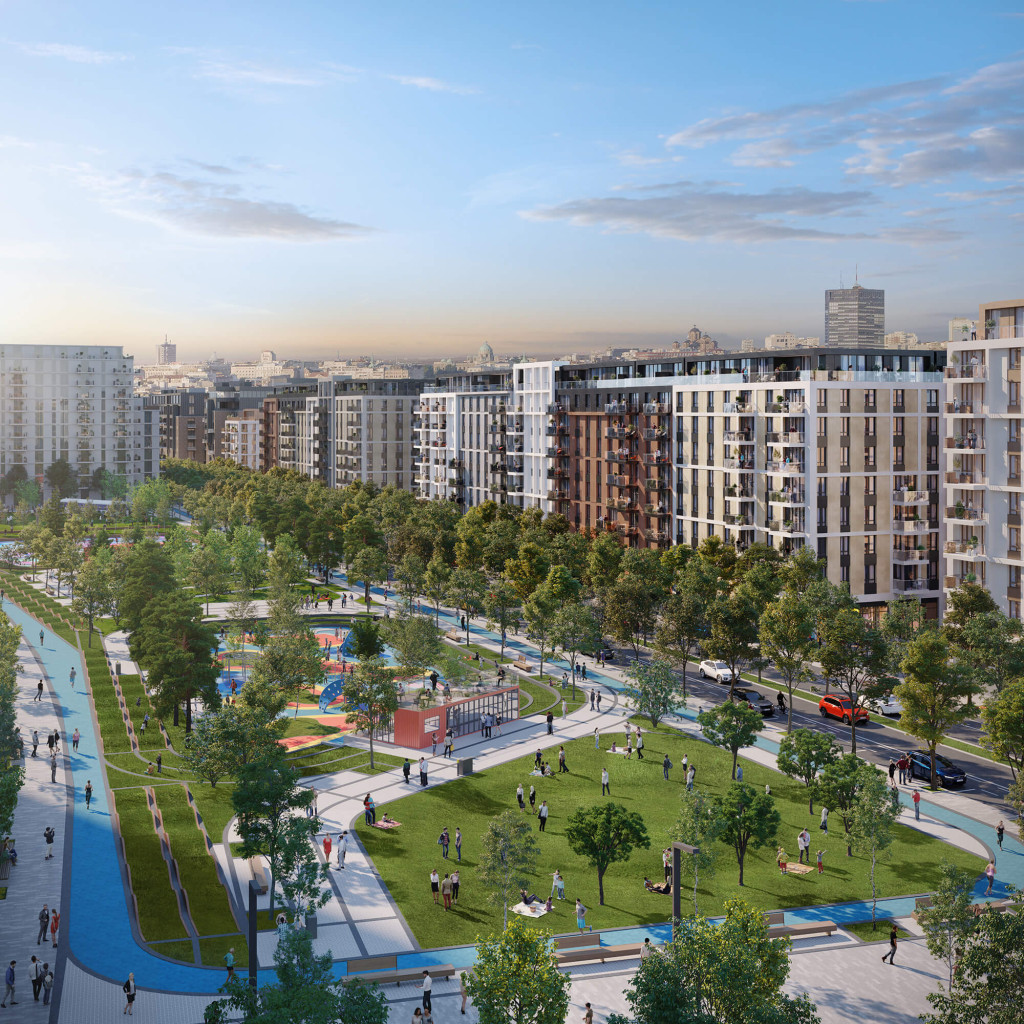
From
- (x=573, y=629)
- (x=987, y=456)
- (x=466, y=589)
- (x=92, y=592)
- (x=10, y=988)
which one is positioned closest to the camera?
(x=10, y=988)

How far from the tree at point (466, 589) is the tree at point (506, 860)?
51.7 m

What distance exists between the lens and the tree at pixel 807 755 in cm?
5334

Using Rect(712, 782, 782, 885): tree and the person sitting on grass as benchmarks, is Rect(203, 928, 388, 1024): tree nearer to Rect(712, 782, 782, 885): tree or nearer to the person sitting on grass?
the person sitting on grass

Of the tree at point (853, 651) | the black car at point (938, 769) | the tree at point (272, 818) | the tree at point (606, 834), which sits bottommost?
the black car at point (938, 769)

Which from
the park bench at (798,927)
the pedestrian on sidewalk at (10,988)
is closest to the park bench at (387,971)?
the pedestrian on sidewalk at (10,988)

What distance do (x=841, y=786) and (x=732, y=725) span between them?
7.87 m

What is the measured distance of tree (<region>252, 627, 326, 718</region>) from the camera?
6850cm

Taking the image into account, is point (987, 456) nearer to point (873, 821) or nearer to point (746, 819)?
point (873, 821)

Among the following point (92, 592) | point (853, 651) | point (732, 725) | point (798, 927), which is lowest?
point (798, 927)

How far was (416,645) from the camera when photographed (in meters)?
74.5

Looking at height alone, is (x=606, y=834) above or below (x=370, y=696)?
below

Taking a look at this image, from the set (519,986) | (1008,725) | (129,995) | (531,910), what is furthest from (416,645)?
(519,986)

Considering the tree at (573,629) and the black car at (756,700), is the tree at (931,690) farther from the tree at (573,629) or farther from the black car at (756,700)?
the tree at (573,629)

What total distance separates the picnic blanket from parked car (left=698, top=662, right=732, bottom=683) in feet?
124
